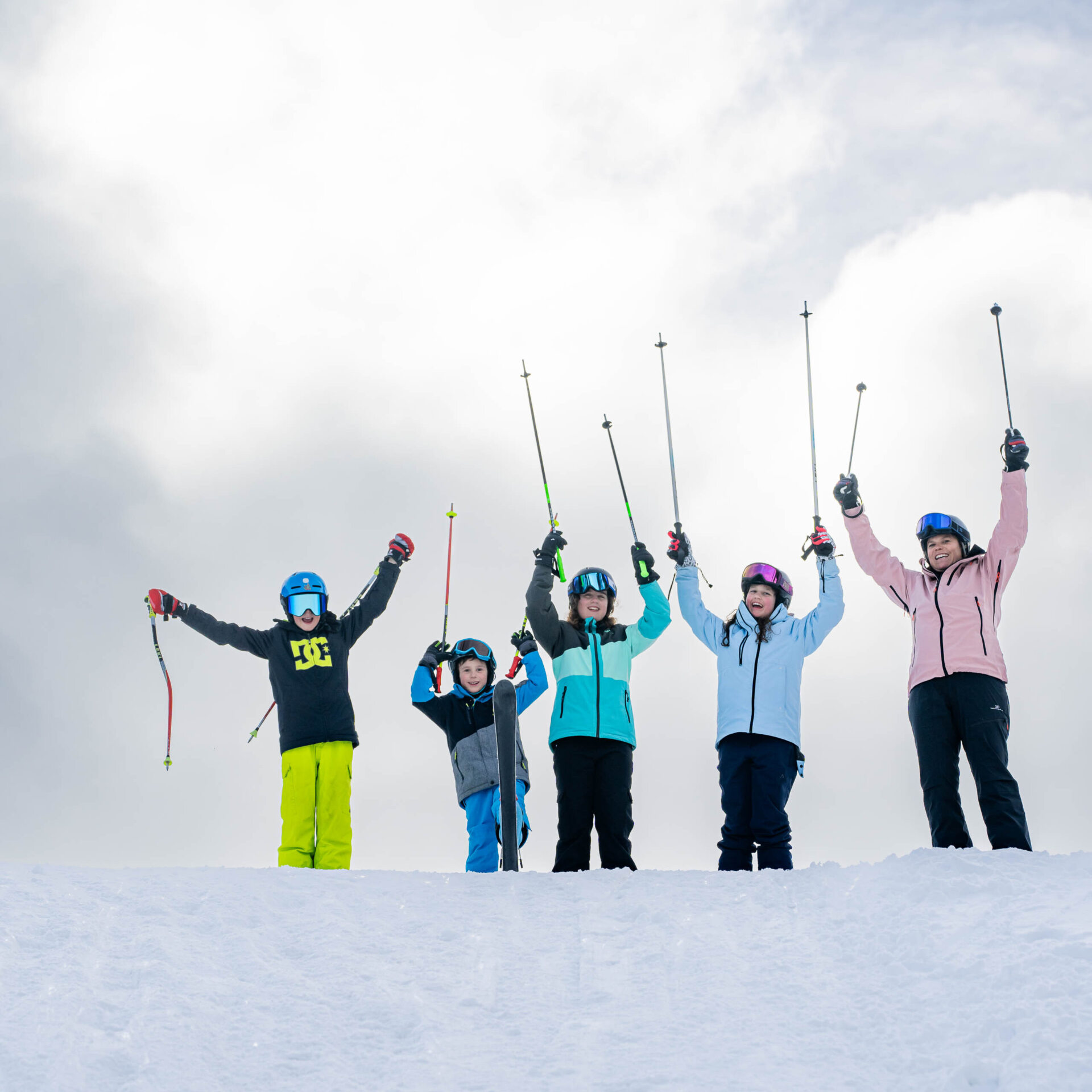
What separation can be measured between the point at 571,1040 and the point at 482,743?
3.46 metres

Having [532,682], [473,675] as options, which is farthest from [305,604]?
[532,682]

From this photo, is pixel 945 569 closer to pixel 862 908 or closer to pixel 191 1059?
pixel 862 908

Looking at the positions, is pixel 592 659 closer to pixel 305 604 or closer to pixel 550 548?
pixel 550 548

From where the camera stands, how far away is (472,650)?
698cm

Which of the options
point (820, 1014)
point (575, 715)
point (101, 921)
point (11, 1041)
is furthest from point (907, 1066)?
point (575, 715)

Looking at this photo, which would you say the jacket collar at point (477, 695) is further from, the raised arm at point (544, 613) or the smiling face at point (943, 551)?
the smiling face at point (943, 551)

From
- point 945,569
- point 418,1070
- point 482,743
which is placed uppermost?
point 945,569

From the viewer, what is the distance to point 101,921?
407 cm

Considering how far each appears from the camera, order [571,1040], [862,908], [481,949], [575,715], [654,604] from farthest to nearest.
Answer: [654,604], [575,715], [862,908], [481,949], [571,1040]

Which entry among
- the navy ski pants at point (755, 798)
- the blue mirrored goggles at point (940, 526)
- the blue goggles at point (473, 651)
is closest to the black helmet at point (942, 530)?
the blue mirrored goggles at point (940, 526)

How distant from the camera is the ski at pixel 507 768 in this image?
229 inches

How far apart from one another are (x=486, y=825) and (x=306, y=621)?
1.63 metres

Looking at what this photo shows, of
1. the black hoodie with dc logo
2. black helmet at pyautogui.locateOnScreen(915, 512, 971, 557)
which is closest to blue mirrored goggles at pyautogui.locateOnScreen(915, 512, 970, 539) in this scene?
black helmet at pyautogui.locateOnScreen(915, 512, 971, 557)

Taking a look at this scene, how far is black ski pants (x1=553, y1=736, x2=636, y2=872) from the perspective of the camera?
604 cm
